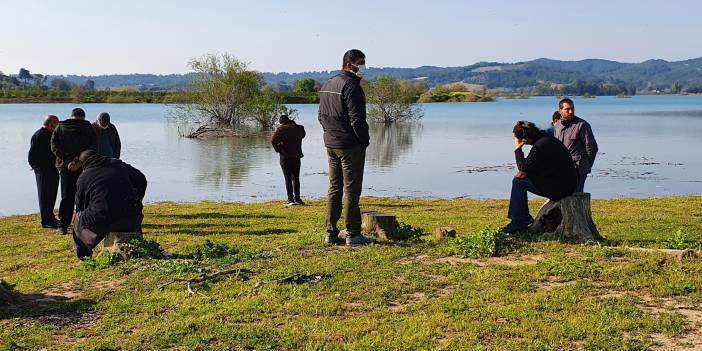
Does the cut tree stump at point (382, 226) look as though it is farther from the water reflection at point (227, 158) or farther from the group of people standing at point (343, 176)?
the water reflection at point (227, 158)

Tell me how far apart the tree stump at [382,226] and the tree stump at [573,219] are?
178cm

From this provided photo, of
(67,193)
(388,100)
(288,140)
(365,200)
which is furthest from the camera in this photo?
(388,100)

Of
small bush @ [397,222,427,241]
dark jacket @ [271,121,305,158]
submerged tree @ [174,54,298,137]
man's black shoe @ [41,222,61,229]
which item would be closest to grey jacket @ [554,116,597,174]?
small bush @ [397,222,427,241]

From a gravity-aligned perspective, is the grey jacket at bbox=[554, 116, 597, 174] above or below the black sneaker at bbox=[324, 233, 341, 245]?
above

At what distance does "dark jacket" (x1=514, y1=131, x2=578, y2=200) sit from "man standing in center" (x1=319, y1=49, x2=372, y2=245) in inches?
80.2

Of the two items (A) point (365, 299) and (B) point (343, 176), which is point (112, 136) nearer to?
(B) point (343, 176)

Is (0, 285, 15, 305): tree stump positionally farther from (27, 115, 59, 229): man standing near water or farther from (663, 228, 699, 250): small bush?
(663, 228, 699, 250): small bush

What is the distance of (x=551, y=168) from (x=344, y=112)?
2.54 m

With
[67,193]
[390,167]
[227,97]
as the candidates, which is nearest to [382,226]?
[67,193]

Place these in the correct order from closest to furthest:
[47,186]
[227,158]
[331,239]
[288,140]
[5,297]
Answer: [5,297] → [331,239] → [47,186] → [288,140] → [227,158]

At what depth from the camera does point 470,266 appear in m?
7.00

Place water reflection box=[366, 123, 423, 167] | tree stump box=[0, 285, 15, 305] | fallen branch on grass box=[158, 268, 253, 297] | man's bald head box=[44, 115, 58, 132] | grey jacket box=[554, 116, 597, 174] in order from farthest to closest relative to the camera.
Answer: water reflection box=[366, 123, 423, 167], man's bald head box=[44, 115, 58, 132], grey jacket box=[554, 116, 597, 174], fallen branch on grass box=[158, 268, 253, 297], tree stump box=[0, 285, 15, 305]

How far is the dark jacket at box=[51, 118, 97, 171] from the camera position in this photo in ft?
33.9

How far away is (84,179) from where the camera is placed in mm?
7977
